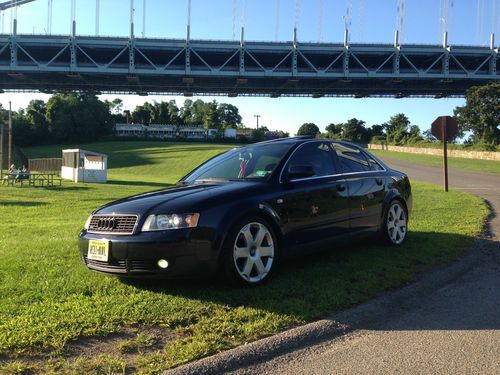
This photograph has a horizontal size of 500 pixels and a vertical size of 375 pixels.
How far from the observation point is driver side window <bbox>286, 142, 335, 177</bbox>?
6.00 metres

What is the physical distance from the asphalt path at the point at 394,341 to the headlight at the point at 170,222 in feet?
4.41

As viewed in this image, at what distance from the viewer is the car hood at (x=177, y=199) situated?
15.3 ft

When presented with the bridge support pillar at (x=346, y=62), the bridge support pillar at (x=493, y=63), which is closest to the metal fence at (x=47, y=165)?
the bridge support pillar at (x=346, y=62)

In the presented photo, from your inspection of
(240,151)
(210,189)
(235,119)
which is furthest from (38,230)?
(235,119)

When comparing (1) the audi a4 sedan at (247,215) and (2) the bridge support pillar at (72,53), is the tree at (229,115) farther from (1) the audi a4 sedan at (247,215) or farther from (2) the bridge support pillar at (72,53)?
(1) the audi a4 sedan at (247,215)

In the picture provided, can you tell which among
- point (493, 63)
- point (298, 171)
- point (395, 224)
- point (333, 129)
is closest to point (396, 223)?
point (395, 224)

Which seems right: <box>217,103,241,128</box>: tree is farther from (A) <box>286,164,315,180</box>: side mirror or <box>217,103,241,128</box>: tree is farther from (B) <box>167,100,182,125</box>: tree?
(A) <box>286,164,315,180</box>: side mirror

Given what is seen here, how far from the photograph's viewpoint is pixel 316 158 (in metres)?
6.26

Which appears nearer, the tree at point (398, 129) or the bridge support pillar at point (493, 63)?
the bridge support pillar at point (493, 63)

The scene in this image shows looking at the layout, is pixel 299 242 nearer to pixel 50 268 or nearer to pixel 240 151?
pixel 240 151

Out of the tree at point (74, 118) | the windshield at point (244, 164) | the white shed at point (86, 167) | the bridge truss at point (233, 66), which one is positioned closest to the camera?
the windshield at point (244, 164)

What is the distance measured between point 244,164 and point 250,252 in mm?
1453

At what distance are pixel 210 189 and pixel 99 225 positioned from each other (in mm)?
1176

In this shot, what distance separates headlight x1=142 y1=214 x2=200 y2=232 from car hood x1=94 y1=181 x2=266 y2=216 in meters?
0.06
